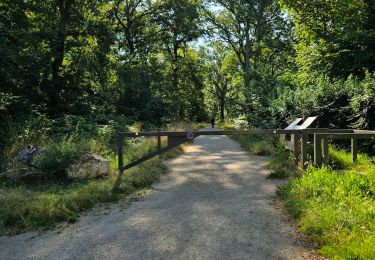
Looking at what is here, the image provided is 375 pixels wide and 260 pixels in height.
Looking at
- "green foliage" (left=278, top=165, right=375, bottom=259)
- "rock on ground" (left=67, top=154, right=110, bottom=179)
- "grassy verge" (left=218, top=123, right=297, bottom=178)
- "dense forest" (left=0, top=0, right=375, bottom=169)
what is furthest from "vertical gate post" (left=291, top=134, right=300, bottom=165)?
"rock on ground" (left=67, top=154, right=110, bottom=179)

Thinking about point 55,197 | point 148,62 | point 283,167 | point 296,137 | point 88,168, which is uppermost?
point 148,62

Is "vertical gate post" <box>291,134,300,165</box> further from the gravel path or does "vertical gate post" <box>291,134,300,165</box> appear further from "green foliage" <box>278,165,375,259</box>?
"green foliage" <box>278,165,375,259</box>

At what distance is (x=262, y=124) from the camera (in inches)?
823

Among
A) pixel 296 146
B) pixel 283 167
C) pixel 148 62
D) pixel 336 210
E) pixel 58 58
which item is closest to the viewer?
pixel 336 210

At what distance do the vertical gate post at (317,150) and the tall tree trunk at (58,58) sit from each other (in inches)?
577

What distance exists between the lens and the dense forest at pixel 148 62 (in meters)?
13.8

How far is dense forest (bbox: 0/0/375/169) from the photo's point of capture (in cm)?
1384

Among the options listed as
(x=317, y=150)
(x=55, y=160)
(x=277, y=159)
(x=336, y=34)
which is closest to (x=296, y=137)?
(x=317, y=150)

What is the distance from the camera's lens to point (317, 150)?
7859mm

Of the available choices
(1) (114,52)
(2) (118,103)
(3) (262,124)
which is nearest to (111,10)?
(1) (114,52)

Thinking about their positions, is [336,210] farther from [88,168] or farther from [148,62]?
[148,62]

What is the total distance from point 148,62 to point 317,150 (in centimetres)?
2262

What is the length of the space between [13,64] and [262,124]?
13046 millimetres

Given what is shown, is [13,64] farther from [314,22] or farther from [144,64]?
[314,22]
